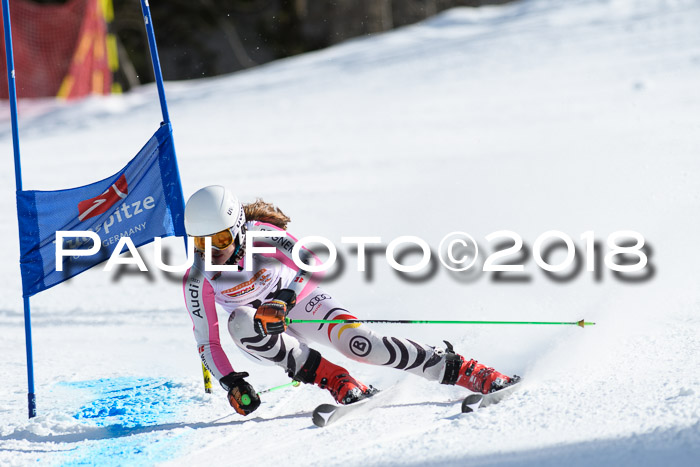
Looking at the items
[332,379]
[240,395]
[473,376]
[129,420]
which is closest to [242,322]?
[240,395]

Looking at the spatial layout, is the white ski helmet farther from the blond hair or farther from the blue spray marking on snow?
the blue spray marking on snow

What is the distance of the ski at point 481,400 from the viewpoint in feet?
11.1

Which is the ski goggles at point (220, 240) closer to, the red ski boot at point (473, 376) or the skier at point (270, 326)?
the skier at point (270, 326)

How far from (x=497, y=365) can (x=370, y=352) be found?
778 millimetres

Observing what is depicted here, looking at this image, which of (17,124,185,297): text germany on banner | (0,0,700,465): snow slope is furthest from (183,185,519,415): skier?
(17,124,185,297): text germany on banner

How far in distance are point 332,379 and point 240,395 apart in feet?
1.37

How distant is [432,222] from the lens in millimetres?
7164

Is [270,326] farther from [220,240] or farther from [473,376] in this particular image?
[473,376]

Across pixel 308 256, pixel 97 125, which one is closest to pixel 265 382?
pixel 308 256

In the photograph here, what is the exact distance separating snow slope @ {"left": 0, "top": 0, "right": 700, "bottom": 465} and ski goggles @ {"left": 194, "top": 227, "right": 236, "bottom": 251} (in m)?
0.81

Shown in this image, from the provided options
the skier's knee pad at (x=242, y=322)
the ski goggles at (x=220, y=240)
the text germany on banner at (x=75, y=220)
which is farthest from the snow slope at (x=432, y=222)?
the ski goggles at (x=220, y=240)

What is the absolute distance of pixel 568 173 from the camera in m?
7.98

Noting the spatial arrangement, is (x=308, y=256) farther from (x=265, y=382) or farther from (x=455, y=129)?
(x=455, y=129)

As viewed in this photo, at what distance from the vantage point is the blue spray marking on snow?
352 centimetres
